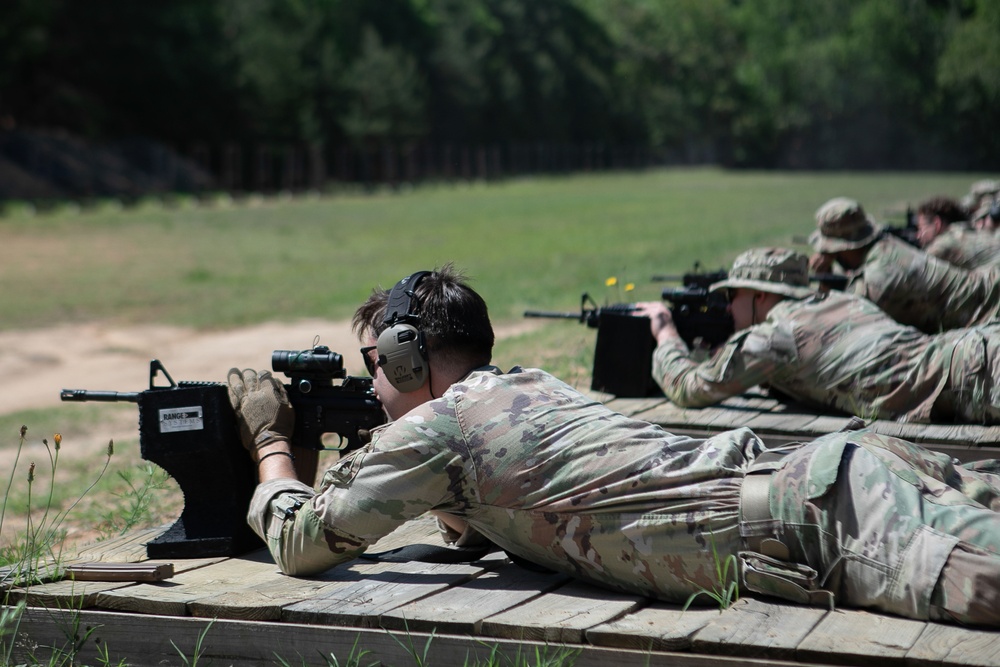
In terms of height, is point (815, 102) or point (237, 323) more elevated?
point (815, 102)

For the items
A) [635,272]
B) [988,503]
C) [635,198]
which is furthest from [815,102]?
[988,503]

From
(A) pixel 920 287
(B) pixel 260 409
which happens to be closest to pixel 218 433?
(B) pixel 260 409

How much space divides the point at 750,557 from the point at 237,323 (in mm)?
13404

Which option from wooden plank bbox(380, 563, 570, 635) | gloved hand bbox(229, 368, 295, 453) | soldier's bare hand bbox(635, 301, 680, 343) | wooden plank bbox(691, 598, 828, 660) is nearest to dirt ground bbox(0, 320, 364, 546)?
soldier's bare hand bbox(635, 301, 680, 343)

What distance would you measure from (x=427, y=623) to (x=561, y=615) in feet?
1.20

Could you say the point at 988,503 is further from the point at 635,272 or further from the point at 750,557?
the point at 635,272

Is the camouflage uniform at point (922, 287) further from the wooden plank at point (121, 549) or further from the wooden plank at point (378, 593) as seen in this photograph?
the wooden plank at point (121, 549)

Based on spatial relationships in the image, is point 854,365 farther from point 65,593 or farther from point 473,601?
point 65,593

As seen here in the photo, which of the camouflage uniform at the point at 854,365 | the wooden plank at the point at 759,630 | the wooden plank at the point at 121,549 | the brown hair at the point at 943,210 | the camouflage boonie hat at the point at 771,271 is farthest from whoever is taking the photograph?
the brown hair at the point at 943,210

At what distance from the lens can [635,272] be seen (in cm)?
1755

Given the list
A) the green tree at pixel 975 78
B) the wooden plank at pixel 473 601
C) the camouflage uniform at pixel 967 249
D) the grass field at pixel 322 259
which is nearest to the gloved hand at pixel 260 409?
the wooden plank at pixel 473 601

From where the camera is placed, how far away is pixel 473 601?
3482 mm

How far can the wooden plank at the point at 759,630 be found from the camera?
117 inches

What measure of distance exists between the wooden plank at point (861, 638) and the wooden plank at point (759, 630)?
3 cm
